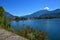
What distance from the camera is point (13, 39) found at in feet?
15.6

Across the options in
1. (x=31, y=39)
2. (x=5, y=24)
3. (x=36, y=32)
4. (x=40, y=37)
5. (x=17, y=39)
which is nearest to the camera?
(x=17, y=39)

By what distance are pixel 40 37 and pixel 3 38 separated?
172 centimetres

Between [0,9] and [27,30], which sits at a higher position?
[0,9]

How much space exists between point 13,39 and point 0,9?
35.5 feet

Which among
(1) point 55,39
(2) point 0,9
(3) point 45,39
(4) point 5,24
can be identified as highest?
(2) point 0,9

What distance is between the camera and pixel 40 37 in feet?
19.9

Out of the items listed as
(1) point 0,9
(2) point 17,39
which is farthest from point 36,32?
(1) point 0,9

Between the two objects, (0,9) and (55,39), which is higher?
(0,9)

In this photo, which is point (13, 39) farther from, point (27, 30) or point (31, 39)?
point (27, 30)

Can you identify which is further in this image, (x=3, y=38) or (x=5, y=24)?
(x=5, y=24)

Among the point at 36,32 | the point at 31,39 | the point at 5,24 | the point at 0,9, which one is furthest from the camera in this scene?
the point at 0,9

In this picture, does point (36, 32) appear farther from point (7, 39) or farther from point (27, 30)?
point (7, 39)

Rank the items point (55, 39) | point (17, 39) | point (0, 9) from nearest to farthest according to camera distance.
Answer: point (17, 39), point (55, 39), point (0, 9)

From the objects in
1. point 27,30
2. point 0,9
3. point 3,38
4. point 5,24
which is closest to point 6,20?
point 5,24
